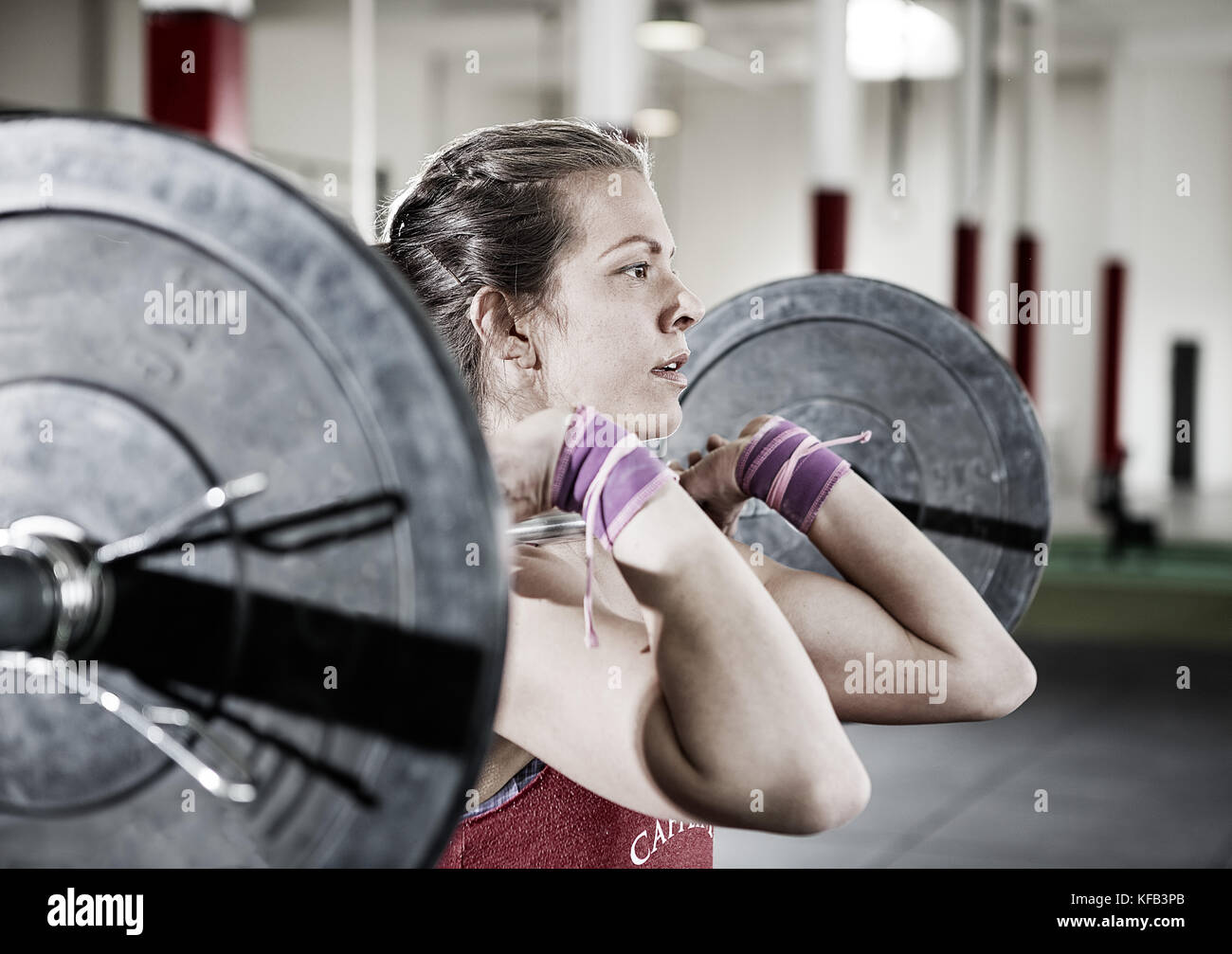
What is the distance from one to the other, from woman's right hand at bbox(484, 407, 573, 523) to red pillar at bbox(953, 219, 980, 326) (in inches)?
286

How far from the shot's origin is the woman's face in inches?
33.3

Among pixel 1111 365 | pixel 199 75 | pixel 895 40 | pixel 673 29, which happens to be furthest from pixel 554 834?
pixel 1111 365

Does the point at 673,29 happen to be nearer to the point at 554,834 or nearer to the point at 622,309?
the point at 622,309

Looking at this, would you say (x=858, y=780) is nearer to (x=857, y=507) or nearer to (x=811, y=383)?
(x=857, y=507)

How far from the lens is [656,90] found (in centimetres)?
980

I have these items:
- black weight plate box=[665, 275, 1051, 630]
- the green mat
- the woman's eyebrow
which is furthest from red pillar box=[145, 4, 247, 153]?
the green mat

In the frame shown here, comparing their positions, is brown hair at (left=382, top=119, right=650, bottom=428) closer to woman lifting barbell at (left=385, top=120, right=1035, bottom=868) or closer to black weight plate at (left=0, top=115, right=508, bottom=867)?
woman lifting barbell at (left=385, top=120, right=1035, bottom=868)

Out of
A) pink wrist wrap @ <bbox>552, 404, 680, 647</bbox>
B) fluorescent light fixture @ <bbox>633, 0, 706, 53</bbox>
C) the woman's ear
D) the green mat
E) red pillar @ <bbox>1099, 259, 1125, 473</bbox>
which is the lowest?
the green mat

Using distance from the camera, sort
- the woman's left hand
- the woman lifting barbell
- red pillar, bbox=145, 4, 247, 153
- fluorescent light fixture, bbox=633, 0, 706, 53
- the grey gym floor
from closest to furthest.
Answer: the woman lifting barbell → the woman's left hand → the grey gym floor → red pillar, bbox=145, 4, 247, 153 → fluorescent light fixture, bbox=633, 0, 706, 53

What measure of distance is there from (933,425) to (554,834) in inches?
17.3

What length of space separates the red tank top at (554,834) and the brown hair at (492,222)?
0.27 meters

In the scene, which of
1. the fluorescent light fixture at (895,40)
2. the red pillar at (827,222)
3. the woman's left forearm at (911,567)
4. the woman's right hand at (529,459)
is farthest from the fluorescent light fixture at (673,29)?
the woman's right hand at (529,459)

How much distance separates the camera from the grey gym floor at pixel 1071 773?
263 cm
